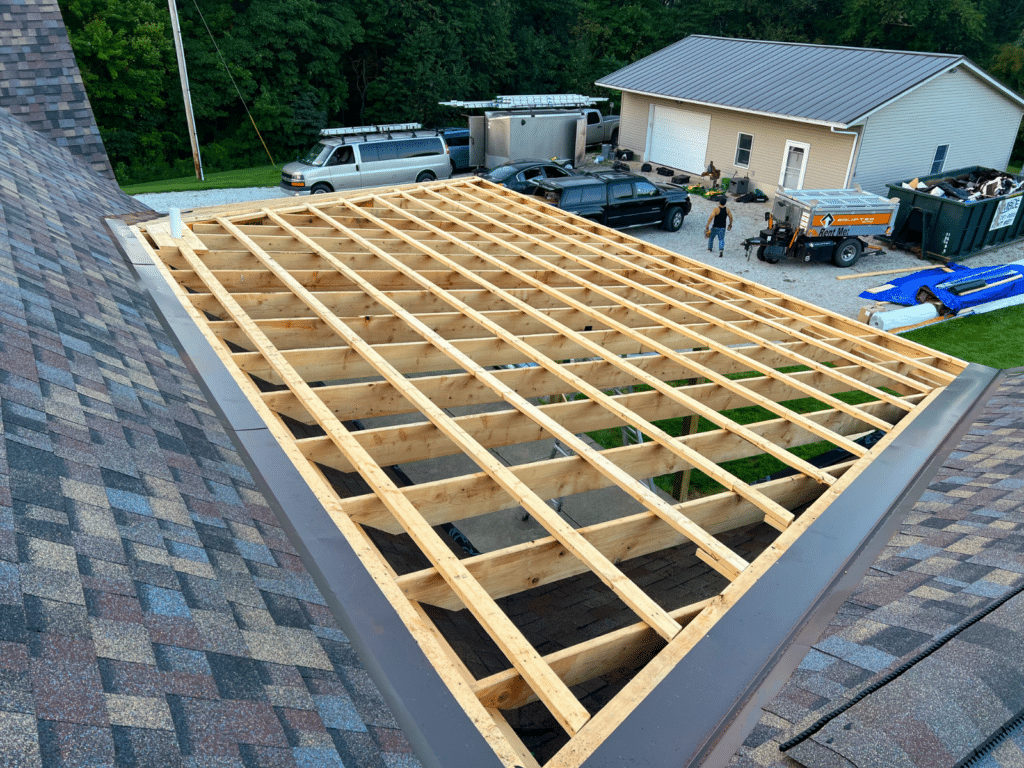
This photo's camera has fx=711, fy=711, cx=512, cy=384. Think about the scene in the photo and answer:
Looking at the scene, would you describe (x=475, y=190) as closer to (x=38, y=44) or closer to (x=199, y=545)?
(x=38, y=44)

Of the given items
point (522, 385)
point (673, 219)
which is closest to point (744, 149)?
point (673, 219)

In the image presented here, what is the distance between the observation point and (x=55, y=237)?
5.97 m

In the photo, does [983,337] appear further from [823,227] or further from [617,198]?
[617,198]

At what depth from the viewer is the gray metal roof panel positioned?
22.1 m

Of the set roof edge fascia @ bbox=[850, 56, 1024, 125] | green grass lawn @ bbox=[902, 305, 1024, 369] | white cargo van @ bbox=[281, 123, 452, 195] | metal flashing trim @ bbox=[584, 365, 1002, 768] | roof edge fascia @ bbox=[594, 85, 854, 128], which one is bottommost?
green grass lawn @ bbox=[902, 305, 1024, 369]

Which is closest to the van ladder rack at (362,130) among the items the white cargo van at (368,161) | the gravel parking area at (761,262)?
the white cargo van at (368,161)

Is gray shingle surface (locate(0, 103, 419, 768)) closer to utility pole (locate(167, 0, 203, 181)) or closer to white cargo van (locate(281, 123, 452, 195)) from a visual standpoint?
white cargo van (locate(281, 123, 452, 195))

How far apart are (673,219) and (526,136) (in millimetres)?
8119

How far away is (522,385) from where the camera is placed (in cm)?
587

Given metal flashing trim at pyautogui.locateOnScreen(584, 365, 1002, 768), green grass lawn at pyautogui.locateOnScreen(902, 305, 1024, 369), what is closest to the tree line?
green grass lawn at pyautogui.locateOnScreen(902, 305, 1024, 369)

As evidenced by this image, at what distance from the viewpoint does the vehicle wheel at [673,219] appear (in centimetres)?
2148

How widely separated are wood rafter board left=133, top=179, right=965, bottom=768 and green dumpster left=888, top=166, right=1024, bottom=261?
1266 cm

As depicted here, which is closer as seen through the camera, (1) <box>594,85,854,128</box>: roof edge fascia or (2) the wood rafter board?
(2) the wood rafter board

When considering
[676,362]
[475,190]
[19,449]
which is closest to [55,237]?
[19,449]
